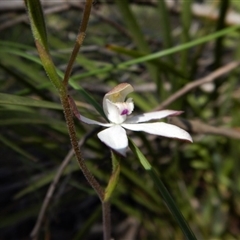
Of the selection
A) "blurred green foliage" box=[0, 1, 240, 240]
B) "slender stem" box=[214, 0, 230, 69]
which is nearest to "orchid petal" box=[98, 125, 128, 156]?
"blurred green foliage" box=[0, 1, 240, 240]

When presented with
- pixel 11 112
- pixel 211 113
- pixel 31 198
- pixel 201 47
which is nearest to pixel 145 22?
Result: pixel 211 113

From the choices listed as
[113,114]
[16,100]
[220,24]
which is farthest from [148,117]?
[220,24]

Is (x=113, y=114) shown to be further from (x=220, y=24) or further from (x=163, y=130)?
(x=220, y=24)

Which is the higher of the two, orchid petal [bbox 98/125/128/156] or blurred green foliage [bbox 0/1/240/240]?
blurred green foliage [bbox 0/1/240/240]

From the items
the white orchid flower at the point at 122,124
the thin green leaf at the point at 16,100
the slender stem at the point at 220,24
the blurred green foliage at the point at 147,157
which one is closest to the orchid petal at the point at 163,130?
the white orchid flower at the point at 122,124

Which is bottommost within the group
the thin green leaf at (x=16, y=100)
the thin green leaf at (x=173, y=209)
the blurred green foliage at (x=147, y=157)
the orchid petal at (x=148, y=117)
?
the thin green leaf at (x=173, y=209)

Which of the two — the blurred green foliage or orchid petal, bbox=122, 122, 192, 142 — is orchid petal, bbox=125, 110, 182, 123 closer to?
orchid petal, bbox=122, 122, 192, 142

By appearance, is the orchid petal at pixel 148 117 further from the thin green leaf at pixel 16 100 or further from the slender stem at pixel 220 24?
the slender stem at pixel 220 24
